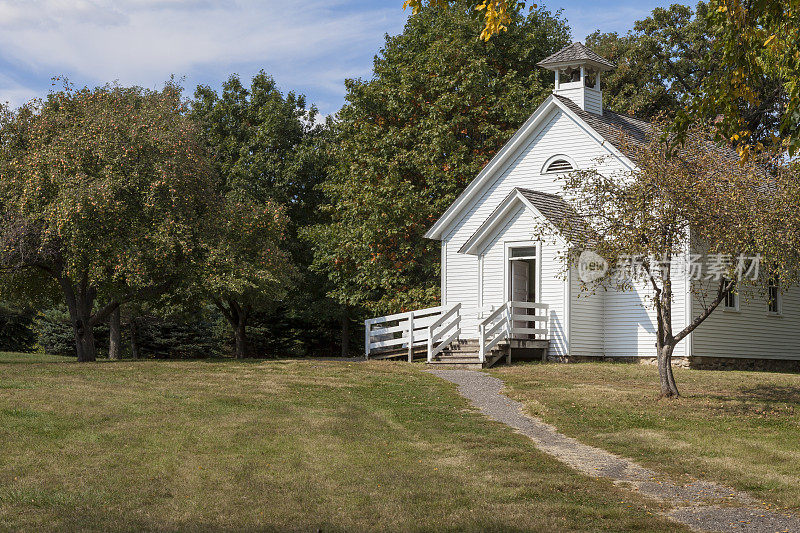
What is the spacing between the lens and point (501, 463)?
10367 millimetres

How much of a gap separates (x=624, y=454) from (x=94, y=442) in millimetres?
6835

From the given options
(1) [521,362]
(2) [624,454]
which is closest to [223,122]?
(1) [521,362]

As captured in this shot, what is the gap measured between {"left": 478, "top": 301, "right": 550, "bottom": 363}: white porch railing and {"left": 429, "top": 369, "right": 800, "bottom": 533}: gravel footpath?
26.5 ft

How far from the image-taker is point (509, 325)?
2375 cm

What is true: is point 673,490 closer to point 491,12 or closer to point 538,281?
point 491,12

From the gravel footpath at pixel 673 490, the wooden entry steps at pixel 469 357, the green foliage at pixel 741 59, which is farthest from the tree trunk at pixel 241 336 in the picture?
the green foliage at pixel 741 59

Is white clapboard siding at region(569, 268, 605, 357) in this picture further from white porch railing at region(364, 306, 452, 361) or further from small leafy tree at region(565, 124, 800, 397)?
small leafy tree at region(565, 124, 800, 397)

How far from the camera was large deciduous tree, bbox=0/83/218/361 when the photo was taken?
70.9 ft

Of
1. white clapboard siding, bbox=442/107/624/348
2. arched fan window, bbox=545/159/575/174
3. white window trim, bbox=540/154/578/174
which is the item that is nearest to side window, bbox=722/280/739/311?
white clapboard siding, bbox=442/107/624/348

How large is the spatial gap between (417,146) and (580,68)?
6.82m

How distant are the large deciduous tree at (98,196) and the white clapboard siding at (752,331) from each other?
46.0ft

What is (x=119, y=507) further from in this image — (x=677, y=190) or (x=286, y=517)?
(x=677, y=190)

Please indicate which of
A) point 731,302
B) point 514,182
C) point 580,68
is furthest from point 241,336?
point 731,302

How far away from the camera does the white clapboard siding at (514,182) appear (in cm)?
2597
